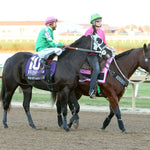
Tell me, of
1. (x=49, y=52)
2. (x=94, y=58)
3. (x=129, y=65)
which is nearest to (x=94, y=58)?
(x=94, y=58)


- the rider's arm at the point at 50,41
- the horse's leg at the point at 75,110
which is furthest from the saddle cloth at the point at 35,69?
the horse's leg at the point at 75,110

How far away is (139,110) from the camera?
496 inches

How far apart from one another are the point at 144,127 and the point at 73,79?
2.32 m

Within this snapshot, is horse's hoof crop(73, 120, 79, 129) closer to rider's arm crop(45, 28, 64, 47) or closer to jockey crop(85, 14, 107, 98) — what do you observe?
jockey crop(85, 14, 107, 98)

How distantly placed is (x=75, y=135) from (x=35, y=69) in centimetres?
171

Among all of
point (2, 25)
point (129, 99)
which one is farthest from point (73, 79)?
point (2, 25)

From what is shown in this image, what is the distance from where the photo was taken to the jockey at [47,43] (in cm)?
851

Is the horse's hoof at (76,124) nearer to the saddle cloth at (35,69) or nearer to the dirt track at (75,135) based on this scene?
the dirt track at (75,135)

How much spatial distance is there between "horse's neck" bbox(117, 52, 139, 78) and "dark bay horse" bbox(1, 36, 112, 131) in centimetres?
79

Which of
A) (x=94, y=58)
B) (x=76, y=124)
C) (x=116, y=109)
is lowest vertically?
(x=76, y=124)

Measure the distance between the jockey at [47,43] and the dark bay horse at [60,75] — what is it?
265 millimetres

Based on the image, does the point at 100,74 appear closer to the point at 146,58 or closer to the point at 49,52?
the point at 146,58

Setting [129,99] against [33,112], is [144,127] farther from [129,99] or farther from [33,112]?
[129,99]

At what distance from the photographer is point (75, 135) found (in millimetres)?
8086
